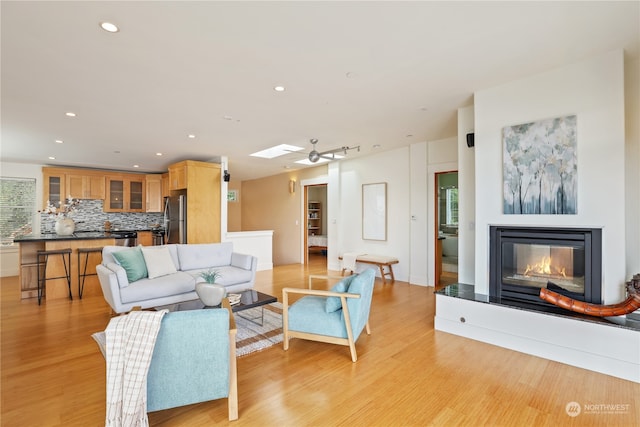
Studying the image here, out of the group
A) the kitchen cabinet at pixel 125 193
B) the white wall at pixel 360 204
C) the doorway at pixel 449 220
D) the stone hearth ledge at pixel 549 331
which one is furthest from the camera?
the kitchen cabinet at pixel 125 193

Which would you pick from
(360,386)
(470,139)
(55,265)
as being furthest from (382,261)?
(55,265)

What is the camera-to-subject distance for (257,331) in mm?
3295

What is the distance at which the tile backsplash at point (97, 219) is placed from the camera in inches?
282

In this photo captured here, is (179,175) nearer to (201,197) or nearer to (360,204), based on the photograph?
Answer: (201,197)

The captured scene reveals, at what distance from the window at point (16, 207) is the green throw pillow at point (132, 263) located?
16.7 feet

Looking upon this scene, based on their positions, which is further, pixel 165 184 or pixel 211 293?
pixel 165 184

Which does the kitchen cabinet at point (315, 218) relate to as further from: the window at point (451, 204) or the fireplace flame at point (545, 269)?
the fireplace flame at point (545, 269)

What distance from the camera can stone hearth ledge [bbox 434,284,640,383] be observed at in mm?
2352

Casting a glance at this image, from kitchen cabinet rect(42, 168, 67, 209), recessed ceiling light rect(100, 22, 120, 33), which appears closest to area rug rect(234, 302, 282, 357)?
recessed ceiling light rect(100, 22, 120, 33)

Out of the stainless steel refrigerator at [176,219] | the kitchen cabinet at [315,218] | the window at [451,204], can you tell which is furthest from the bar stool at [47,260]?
the window at [451,204]

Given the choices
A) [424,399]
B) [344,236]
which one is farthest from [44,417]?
[344,236]

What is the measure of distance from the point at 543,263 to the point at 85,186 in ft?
30.0

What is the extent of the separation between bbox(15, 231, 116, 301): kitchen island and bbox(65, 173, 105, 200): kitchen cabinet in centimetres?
264

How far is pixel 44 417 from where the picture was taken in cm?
192
